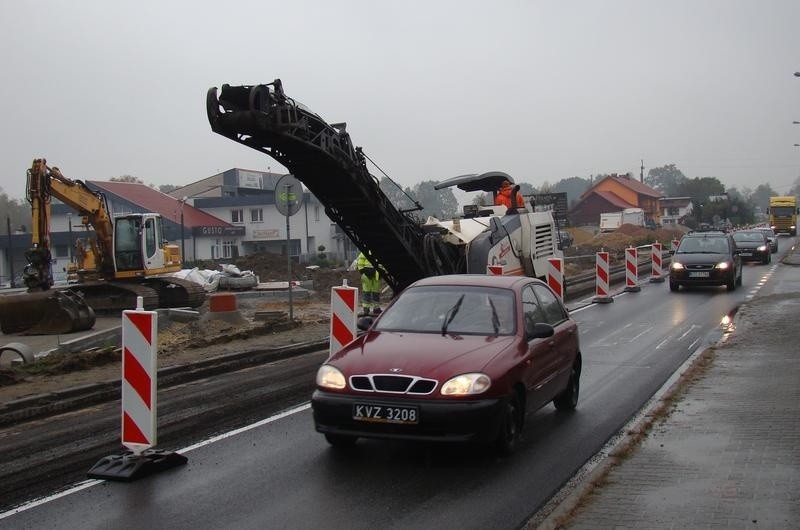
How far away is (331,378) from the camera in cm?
699

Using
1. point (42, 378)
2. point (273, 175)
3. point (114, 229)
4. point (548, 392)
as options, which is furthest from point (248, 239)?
point (548, 392)

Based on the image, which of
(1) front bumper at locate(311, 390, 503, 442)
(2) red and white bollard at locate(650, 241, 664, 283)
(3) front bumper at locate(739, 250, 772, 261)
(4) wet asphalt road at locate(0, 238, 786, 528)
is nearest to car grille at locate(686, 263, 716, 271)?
(2) red and white bollard at locate(650, 241, 664, 283)

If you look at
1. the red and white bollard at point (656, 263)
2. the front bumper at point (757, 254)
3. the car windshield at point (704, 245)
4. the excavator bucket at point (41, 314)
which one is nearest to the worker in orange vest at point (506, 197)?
the car windshield at point (704, 245)

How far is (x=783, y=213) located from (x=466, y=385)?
8484cm

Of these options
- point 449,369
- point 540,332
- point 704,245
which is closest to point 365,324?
point 540,332

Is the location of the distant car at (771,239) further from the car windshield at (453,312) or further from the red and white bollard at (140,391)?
the red and white bollard at (140,391)

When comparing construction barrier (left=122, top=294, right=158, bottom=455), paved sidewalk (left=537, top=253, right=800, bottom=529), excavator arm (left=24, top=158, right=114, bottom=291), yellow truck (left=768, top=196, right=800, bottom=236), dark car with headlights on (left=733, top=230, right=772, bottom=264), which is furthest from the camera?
yellow truck (left=768, top=196, right=800, bottom=236)

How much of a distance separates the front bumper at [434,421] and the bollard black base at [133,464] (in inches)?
56.3

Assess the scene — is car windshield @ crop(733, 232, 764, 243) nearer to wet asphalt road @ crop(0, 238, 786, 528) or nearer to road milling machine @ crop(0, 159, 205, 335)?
road milling machine @ crop(0, 159, 205, 335)

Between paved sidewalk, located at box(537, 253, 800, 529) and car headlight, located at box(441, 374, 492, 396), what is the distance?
3.43ft

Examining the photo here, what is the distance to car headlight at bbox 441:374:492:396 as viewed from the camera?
659 cm

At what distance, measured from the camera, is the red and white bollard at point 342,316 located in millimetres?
10633

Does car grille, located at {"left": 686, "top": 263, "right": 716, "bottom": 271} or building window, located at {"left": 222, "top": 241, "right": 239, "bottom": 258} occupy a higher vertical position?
building window, located at {"left": 222, "top": 241, "right": 239, "bottom": 258}

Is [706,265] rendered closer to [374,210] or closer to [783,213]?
[374,210]
